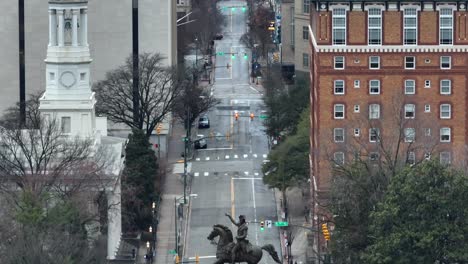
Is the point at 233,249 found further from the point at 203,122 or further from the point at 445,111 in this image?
the point at 203,122

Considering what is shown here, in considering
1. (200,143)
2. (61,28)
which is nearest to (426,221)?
(61,28)

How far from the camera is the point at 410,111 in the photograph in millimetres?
139625

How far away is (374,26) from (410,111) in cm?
533

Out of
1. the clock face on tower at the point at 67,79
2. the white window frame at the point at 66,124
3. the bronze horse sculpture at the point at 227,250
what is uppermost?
the clock face on tower at the point at 67,79

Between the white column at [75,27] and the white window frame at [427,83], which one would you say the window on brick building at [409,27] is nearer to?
the white window frame at [427,83]

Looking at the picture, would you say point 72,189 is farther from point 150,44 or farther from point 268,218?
point 150,44

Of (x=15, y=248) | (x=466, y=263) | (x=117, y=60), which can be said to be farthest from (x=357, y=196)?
(x=117, y=60)

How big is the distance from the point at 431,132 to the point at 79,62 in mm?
20382

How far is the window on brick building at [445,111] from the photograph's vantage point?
140250mm

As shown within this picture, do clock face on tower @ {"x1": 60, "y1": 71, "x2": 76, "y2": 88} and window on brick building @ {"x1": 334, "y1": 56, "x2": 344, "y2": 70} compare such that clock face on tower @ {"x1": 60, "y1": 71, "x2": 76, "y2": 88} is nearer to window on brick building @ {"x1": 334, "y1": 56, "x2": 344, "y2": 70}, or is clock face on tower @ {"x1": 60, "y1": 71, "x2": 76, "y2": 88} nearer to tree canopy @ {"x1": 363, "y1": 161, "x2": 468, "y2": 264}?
window on brick building @ {"x1": 334, "y1": 56, "x2": 344, "y2": 70}

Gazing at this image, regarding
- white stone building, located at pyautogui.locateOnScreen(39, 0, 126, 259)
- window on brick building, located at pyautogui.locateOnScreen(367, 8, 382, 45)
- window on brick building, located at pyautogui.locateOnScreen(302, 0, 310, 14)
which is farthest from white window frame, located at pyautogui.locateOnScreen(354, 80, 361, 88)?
window on brick building, located at pyautogui.locateOnScreen(302, 0, 310, 14)

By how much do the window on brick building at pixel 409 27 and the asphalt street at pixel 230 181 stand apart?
13613mm

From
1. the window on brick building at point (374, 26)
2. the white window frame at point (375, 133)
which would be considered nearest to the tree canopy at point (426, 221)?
the white window frame at point (375, 133)

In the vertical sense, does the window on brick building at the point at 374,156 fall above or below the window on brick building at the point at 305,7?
below
